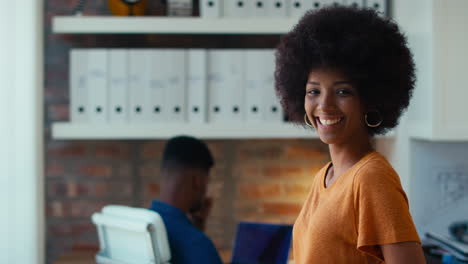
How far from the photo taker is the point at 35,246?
2152 mm

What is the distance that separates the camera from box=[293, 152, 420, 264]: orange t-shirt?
0.95 metres

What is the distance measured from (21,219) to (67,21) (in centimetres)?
78

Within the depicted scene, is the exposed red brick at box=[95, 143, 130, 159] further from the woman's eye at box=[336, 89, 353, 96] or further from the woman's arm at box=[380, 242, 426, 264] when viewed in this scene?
the woman's arm at box=[380, 242, 426, 264]

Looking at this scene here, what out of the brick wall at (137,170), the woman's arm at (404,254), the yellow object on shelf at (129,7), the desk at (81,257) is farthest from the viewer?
the brick wall at (137,170)

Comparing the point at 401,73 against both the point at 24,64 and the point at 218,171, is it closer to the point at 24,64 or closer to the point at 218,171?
the point at 24,64

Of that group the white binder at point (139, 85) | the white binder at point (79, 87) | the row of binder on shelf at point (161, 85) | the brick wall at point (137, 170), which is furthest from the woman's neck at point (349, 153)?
the brick wall at point (137, 170)

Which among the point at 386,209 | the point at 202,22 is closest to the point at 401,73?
the point at 386,209

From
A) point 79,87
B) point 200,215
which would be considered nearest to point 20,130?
point 79,87

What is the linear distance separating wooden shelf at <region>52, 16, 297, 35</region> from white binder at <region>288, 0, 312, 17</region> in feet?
0.13

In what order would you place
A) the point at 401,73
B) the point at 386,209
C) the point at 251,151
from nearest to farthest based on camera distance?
the point at 386,209, the point at 401,73, the point at 251,151

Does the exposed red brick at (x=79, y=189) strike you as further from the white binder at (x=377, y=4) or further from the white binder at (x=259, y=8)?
the white binder at (x=377, y=4)

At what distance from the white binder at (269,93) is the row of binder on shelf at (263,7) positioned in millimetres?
168

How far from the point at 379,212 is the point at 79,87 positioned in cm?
150

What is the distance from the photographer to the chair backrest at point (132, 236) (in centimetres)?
163
